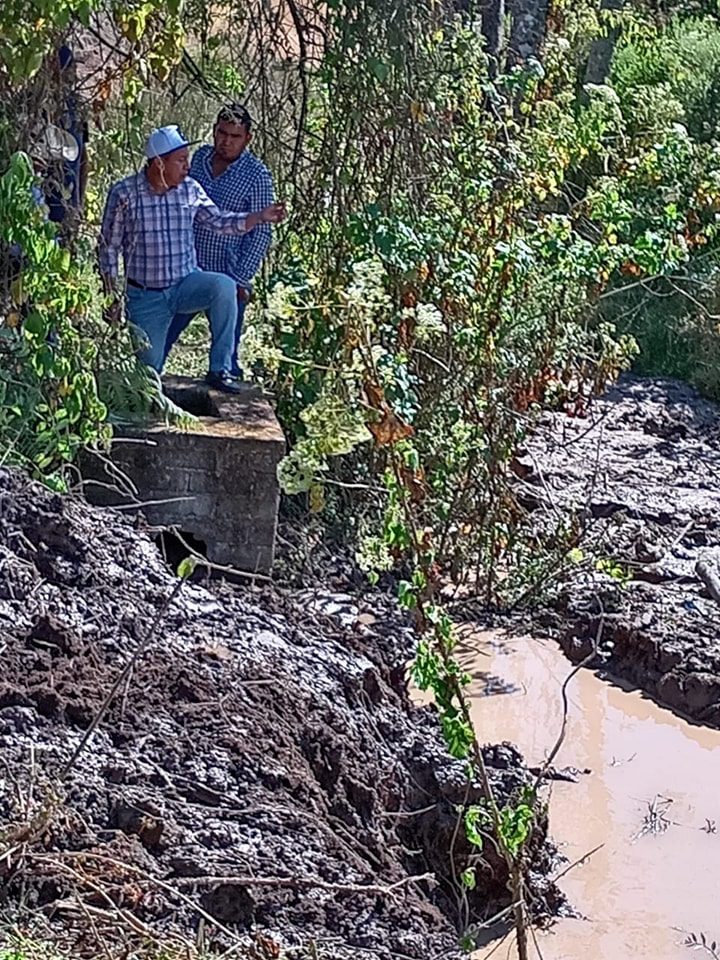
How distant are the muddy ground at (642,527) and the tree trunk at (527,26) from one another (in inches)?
94.4

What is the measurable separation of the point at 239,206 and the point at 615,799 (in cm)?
344

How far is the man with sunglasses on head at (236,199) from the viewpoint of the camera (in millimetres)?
7820

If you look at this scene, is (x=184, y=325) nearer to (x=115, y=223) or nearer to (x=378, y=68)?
(x=115, y=223)

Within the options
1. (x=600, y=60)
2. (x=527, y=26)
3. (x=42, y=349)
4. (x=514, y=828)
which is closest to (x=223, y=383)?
(x=42, y=349)

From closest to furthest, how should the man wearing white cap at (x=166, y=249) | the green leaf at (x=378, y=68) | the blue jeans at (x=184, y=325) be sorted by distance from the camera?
the green leaf at (x=378, y=68)
the man wearing white cap at (x=166, y=249)
the blue jeans at (x=184, y=325)

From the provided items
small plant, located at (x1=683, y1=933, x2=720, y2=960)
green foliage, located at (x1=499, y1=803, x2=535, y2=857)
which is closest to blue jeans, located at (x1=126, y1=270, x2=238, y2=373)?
small plant, located at (x1=683, y1=933, x2=720, y2=960)

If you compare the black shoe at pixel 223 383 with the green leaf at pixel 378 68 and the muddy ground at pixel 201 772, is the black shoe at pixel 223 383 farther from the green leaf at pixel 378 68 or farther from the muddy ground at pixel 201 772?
the green leaf at pixel 378 68

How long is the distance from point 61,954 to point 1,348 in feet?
9.92

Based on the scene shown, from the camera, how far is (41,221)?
4.96 metres

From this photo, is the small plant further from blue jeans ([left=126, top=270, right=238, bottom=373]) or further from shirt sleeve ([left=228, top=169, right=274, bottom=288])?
shirt sleeve ([left=228, top=169, right=274, bottom=288])

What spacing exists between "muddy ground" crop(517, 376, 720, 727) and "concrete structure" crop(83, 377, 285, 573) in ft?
5.06

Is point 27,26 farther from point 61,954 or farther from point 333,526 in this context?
point 333,526

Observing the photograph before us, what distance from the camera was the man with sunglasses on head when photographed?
25.7 feet

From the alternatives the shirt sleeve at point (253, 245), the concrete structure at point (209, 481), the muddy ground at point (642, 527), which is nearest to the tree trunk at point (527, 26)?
the muddy ground at point (642, 527)
